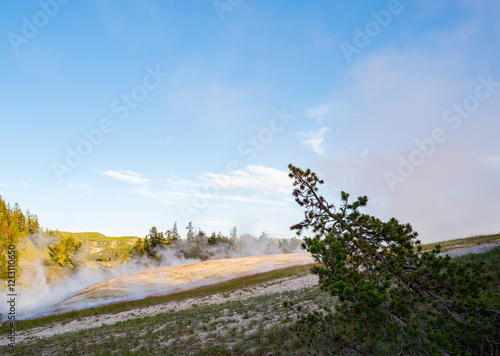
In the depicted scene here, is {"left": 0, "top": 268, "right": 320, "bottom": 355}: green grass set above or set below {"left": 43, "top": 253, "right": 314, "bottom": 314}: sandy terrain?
above

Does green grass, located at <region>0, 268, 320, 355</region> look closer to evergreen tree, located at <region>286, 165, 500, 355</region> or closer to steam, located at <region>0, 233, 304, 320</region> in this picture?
evergreen tree, located at <region>286, 165, 500, 355</region>

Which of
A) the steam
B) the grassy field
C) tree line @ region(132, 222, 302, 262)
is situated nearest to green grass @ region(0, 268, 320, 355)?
the grassy field

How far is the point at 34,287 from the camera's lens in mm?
53969

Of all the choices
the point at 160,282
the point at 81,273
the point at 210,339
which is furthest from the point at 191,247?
the point at 210,339

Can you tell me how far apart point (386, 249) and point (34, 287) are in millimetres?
70065

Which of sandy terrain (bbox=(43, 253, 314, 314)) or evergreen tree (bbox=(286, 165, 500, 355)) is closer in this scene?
evergreen tree (bbox=(286, 165, 500, 355))

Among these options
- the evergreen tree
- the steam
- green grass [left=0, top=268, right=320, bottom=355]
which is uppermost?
the evergreen tree

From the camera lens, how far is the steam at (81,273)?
4384 centimetres

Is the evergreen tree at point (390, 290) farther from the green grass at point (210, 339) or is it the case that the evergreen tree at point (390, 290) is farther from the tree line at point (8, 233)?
the tree line at point (8, 233)

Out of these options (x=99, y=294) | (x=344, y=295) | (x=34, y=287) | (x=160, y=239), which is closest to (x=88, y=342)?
(x=344, y=295)

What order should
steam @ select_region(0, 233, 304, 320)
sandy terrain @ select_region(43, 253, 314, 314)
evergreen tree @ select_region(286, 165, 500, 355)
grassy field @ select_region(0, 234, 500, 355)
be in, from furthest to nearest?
steam @ select_region(0, 233, 304, 320), sandy terrain @ select_region(43, 253, 314, 314), grassy field @ select_region(0, 234, 500, 355), evergreen tree @ select_region(286, 165, 500, 355)

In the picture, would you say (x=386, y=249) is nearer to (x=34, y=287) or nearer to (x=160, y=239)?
(x=34, y=287)

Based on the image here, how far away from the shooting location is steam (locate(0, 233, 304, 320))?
144 ft

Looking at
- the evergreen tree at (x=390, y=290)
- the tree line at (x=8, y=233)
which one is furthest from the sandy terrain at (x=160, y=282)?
the evergreen tree at (x=390, y=290)
